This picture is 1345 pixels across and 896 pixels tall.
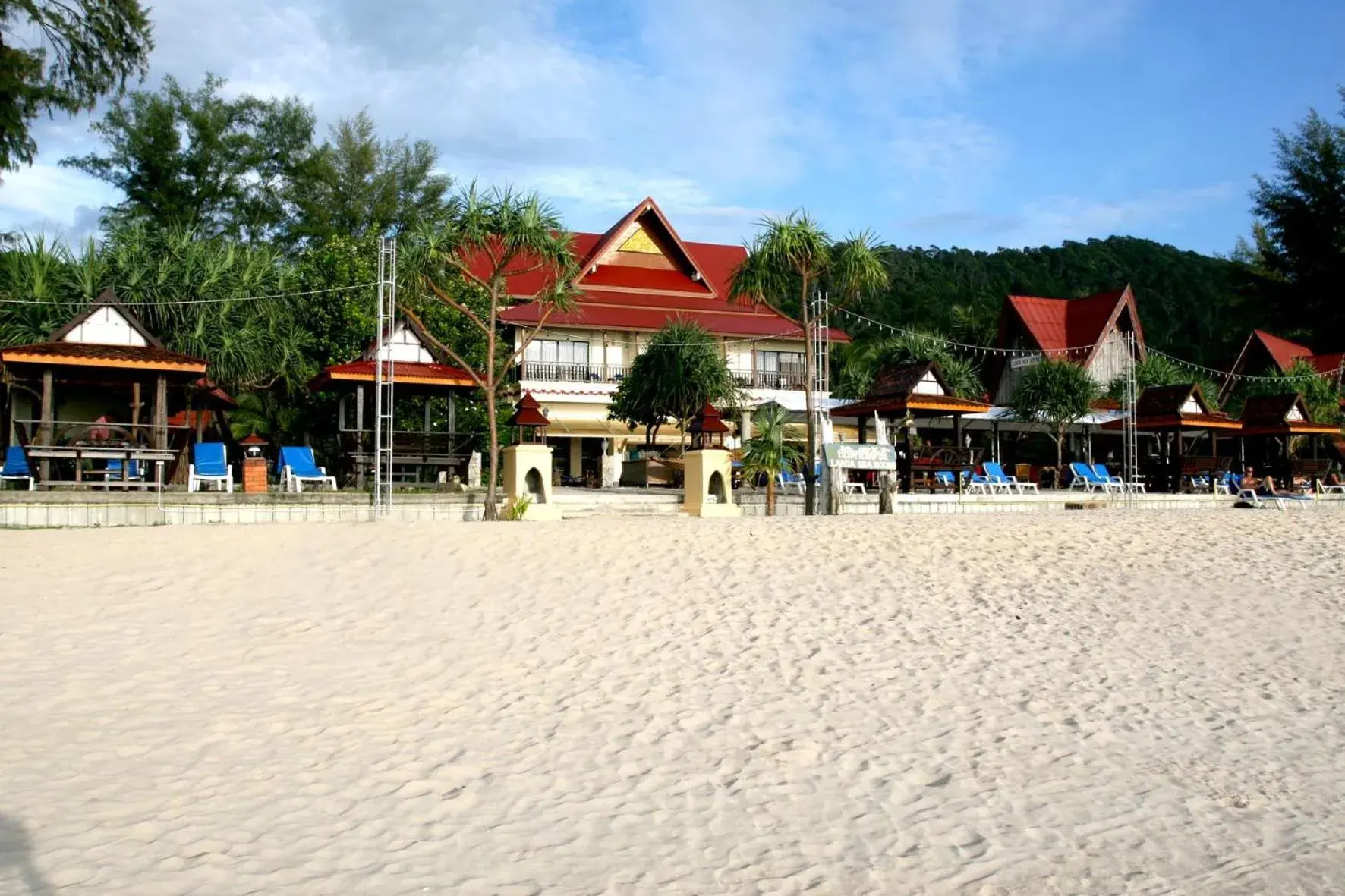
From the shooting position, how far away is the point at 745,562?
449 inches

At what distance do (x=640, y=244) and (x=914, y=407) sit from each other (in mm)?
16820

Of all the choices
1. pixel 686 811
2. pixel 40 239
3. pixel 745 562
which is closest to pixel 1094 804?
pixel 686 811

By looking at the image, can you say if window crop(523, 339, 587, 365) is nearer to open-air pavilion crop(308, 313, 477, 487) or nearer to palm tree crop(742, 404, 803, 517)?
open-air pavilion crop(308, 313, 477, 487)

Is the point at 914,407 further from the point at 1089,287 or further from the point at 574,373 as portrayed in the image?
the point at 1089,287

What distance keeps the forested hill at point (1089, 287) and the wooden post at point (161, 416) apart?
102 feet

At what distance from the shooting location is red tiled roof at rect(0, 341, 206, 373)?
657 inches

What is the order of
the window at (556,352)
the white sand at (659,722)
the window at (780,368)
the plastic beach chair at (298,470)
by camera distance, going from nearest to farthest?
the white sand at (659,722), the plastic beach chair at (298,470), the window at (556,352), the window at (780,368)

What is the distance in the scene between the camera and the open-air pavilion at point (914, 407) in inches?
873

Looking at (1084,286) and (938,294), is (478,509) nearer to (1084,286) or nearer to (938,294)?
(938,294)

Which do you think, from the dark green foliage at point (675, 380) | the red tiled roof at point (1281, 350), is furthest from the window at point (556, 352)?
the red tiled roof at point (1281, 350)

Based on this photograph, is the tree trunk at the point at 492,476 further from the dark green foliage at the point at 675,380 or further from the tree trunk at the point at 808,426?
the dark green foliage at the point at 675,380

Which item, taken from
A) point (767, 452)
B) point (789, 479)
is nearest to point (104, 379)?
point (767, 452)

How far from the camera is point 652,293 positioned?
35.8 meters

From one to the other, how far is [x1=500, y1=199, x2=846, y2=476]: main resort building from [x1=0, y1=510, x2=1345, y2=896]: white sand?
2062 cm
